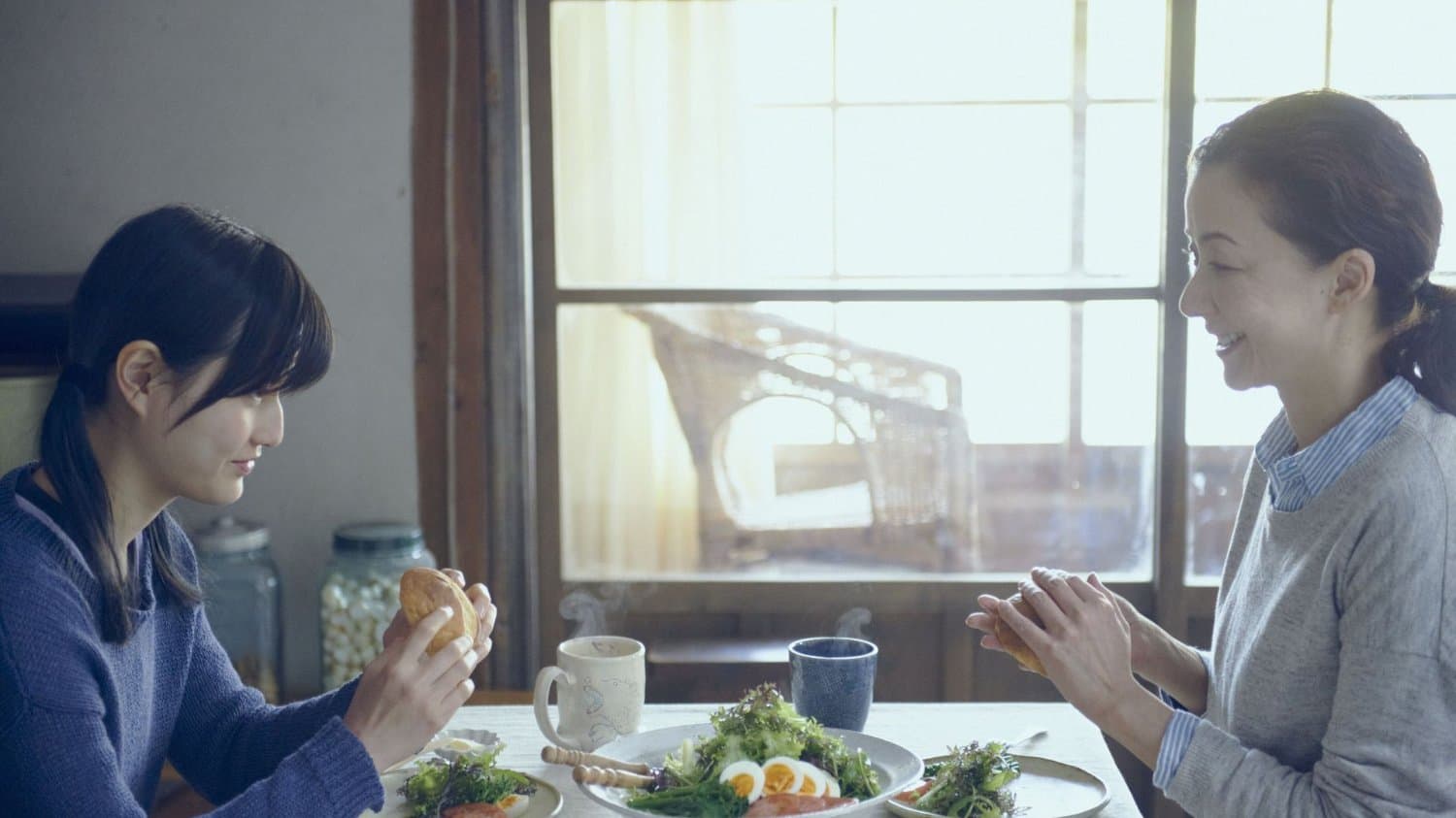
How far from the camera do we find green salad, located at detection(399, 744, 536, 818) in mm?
1439

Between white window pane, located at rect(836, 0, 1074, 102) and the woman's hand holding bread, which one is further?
white window pane, located at rect(836, 0, 1074, 102)

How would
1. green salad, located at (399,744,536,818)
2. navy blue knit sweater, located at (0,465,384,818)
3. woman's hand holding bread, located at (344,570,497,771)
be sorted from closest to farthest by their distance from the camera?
1. navy blue knit sweater, located at (0,465,384,818)
2. woman's hand holding bread, located at (344,570,497,771)
3. green salad, located at (399,744,536,818)

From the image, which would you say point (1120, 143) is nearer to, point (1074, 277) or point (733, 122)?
point (1074, 277)

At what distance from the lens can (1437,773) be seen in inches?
49.4

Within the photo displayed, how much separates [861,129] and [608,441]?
77cm

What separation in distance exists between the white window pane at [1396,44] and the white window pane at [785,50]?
3.05 feet

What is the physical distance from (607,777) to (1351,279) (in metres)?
0.90

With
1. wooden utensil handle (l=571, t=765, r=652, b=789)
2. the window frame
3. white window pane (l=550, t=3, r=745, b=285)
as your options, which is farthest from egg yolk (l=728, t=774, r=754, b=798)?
white window pane (l=550, t=3, r=745, b=285)

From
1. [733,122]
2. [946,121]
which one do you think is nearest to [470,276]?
[733,122]

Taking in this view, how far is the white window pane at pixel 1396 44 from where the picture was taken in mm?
2557

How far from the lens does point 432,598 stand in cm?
144

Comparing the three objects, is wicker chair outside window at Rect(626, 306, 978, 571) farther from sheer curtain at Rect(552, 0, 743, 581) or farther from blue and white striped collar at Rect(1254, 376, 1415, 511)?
blue and white striped collar at Rect(1254, 376, 1415, 511)

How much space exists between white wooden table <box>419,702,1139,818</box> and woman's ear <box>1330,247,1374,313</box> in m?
0.56

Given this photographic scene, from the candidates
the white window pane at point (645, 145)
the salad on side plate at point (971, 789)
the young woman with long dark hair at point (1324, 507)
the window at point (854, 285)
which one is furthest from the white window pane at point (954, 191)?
the salad on side plate at point (971, 789)
